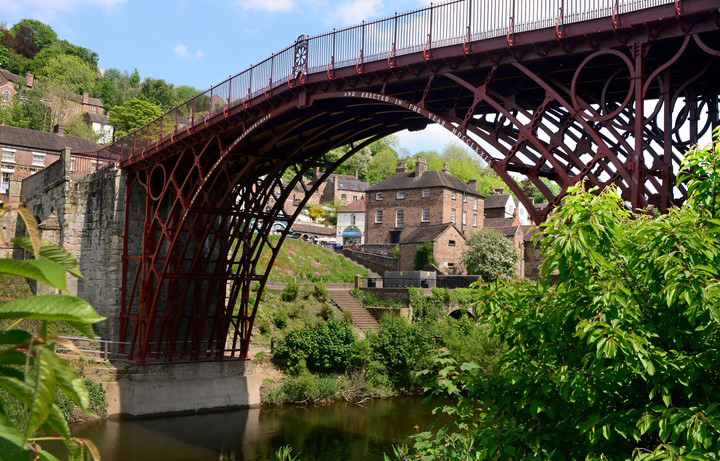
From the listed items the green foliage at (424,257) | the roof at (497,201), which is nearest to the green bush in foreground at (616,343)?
the green foliage at (424,257)

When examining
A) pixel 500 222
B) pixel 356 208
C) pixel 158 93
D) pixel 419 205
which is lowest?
pixel 500 222

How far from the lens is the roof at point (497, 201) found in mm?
72250

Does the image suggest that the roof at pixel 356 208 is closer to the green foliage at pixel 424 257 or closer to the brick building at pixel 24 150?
the green foliage at pixel 424 257

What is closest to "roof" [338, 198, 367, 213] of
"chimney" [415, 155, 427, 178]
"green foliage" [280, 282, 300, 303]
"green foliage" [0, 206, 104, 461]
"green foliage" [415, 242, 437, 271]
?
"chimney" [415, 155, 427, 178]

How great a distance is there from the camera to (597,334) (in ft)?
19.8

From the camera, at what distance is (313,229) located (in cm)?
8012

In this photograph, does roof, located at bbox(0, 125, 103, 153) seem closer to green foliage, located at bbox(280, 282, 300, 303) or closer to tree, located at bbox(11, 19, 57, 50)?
green foliage, located at bbox(280, 282, 300, 303)

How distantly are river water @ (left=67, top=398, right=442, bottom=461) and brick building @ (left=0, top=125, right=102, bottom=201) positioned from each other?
130ft

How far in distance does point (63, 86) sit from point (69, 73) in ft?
29.2

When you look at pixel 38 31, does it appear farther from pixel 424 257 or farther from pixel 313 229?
pixel 424 257

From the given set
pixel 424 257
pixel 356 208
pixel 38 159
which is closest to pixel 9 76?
pixel 38 159

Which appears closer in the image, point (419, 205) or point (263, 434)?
point (263, 434)

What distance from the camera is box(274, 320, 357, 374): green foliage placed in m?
32.5

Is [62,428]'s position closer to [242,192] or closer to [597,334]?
[597,334]
